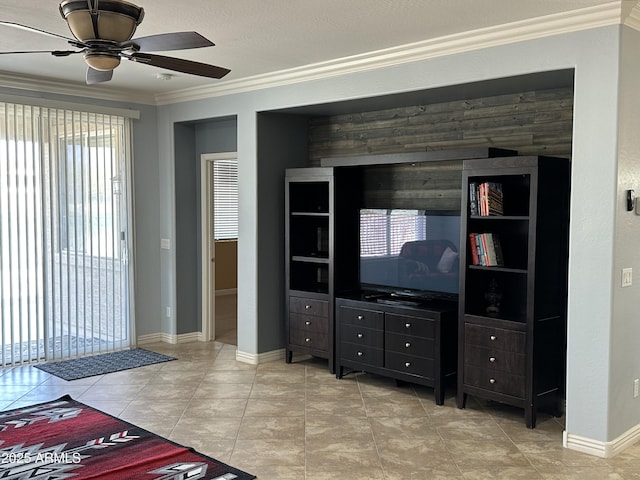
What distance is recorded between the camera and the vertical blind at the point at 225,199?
991 cm

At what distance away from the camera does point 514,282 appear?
4.80m

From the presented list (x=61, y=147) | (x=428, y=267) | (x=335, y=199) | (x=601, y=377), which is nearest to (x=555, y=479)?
(x=601, y=377)

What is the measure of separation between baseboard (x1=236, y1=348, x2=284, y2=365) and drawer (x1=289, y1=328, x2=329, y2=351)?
0.96 feet

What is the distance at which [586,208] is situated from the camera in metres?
3.86

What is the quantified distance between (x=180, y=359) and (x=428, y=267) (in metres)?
2.56

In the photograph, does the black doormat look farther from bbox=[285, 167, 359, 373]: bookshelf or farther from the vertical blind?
the vertical blind

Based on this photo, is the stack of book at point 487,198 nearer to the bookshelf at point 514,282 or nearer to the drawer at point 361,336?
the bookshelf at point 514,282

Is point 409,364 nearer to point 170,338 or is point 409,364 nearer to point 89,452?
point 89,452

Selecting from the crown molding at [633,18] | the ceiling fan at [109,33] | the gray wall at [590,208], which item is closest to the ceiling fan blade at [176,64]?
the ceiling fan at [109,33]

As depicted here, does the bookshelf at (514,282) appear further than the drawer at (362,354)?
No

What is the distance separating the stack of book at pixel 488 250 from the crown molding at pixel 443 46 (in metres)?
1.27

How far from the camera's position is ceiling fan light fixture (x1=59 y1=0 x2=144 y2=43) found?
→ 281 centimetres

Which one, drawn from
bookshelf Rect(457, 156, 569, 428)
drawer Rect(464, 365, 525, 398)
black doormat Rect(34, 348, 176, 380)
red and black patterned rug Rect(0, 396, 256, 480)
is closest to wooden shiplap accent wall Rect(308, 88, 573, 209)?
bookshelf Rect(457, 156, 569, 428)

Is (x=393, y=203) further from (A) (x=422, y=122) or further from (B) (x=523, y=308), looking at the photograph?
(B) (x=523, y=308)
